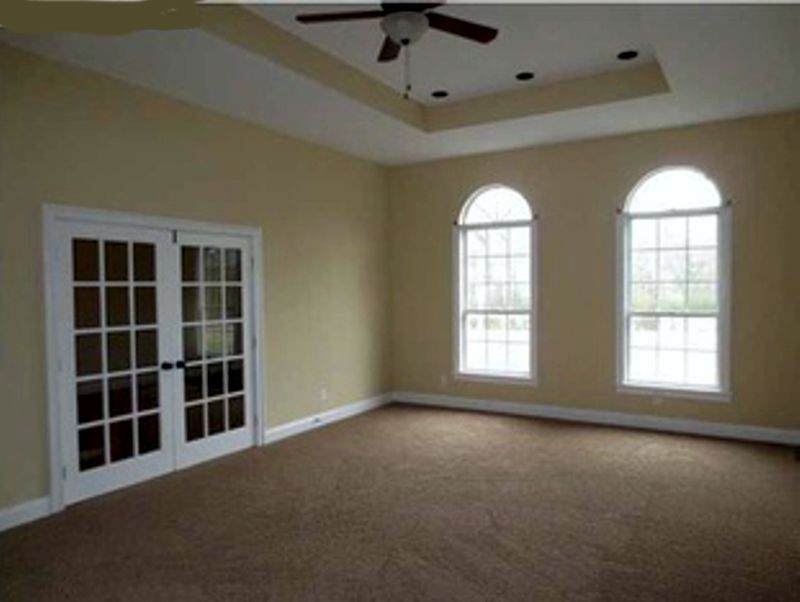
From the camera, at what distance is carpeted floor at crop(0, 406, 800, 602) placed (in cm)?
286

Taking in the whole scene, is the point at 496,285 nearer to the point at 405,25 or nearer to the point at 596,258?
the point at 596,258

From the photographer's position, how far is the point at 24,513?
365cm

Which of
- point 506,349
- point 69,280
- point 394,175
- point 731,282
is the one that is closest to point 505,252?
point 506,349

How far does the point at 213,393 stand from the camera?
5000 mm

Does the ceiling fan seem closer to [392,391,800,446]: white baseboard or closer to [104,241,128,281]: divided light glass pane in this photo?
[104,241,128,281]: divided light glass pane

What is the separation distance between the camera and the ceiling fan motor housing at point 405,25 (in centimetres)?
311

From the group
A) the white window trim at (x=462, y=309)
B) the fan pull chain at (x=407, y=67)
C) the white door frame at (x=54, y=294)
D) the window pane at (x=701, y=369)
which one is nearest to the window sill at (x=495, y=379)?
the white window trim at (x=462, y=309)

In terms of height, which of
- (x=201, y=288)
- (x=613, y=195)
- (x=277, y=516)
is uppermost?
(x=613, y=195)

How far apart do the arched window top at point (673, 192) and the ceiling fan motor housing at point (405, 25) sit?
3.47m

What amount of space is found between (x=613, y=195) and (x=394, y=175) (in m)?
2.64

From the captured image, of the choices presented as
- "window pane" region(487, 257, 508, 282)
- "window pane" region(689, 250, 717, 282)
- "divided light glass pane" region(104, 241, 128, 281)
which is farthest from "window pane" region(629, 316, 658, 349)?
"divided light glass pane" region(104, 241, 128, 281)

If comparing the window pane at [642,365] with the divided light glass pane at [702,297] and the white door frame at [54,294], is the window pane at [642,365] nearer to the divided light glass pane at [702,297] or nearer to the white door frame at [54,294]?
the divided light glass pane at [702,297]

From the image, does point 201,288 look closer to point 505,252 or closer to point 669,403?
point 505,252

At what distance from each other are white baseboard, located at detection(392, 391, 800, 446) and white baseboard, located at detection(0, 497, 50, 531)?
13.8 ft
